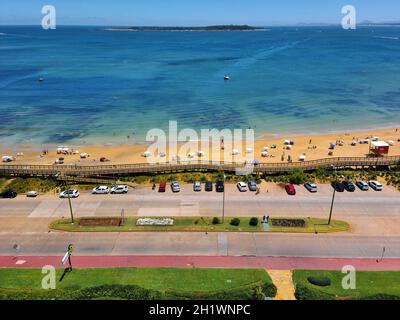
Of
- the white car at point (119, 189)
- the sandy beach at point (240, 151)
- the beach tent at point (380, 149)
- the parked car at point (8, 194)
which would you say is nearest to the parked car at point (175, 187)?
the white car at point (119, 189)

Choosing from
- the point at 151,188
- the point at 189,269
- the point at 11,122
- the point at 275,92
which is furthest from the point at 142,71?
the point at 189,269

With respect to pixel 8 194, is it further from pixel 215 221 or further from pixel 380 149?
pixel 380 149

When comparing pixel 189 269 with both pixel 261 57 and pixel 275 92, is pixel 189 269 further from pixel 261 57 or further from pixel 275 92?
pixel 261 57

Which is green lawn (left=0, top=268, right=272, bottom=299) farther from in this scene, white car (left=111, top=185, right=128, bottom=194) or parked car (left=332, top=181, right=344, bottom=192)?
parked car (left=332, top=181, right=344, bottom=192)

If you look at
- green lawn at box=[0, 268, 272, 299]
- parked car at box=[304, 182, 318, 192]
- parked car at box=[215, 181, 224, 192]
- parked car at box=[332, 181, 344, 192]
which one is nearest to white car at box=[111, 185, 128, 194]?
parked car at box=[215, 181, 224, 192]

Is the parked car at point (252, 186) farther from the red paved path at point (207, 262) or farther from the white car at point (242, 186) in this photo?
the red paved path at point (207, 262)
